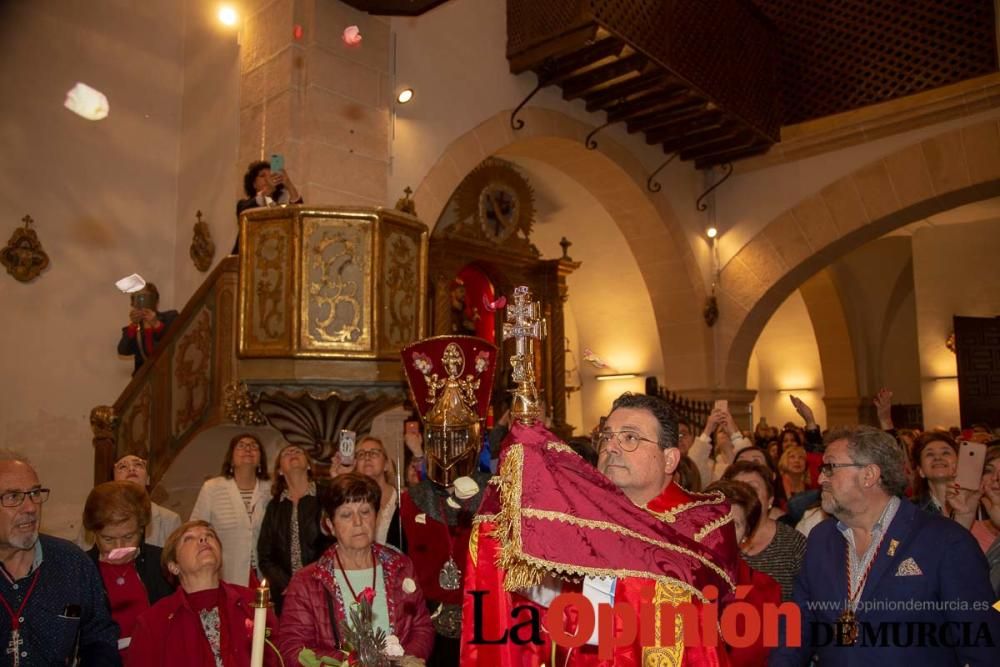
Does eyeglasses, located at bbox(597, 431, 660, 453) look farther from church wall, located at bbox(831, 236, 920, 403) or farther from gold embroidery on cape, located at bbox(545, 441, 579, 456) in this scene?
church wall, located at bbox(831, 236, 920, 403)

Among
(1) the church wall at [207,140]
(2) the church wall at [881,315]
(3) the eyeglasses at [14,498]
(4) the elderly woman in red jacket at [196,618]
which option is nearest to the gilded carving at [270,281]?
(1) the church wall at [207,140]

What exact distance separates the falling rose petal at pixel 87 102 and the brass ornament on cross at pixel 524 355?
6861mm

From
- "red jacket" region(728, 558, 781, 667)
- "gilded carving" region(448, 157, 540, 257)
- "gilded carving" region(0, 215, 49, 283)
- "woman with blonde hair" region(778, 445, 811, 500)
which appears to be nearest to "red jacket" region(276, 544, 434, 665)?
"red jacket" region(728, 558, 781, 667)

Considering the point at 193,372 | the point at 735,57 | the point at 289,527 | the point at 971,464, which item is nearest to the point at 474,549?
the point at 971,464

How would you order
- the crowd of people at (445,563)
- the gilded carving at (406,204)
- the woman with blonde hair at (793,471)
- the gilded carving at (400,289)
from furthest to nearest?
the gilded carving at (406,204)
the woman with blonde hair at (793,471)
the gilded carving at (400,289)
the crowd of people at (445,563)

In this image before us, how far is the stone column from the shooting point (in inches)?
246

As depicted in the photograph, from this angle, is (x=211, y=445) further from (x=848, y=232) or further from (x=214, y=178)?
(x=848, y=232)

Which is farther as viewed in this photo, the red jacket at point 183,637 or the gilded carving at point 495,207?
the gilded carving at point 495,207

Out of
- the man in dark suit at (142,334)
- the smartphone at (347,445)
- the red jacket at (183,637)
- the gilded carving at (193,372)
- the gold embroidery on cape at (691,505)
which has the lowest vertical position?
the red jacket at (183,637)

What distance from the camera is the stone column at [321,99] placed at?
625 centimetres

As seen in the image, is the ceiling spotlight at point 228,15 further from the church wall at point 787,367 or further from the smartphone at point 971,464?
the church wall at point 787,367

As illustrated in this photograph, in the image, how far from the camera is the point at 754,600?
106 inches

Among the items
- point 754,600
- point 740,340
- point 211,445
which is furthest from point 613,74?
point 754,600

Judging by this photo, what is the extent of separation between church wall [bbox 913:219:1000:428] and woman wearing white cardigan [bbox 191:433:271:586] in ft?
33.0
